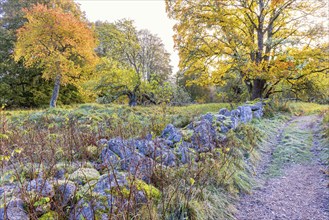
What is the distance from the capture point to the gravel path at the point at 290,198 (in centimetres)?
302

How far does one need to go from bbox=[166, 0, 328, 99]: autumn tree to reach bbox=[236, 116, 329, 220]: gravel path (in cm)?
599

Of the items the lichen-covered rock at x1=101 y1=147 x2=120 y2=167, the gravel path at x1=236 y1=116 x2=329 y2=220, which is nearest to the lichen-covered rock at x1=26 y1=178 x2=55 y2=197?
the lichen-covered rock at x1=101 y1=147 x2=120 y2=167

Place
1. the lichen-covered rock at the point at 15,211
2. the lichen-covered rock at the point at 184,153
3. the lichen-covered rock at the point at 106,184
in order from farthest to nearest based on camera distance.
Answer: the lichen-covered rock at the point at 184,153 < the lichen-covered rock at the point at 106,184 < the lichen-covered rock at the point at 15,211

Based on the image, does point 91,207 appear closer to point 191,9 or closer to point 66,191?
point 66,191

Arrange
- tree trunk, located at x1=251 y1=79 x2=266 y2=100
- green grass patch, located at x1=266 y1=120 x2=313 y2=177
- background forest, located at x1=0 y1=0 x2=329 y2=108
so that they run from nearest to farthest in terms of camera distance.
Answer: green grass patch, located at x1=266 y1=120 x2=313 y2=177, background forest, located at x1=0 y1=0 x2=329 y2=108, tree trunk, located at x1=251 y1=79 x2=266 y2=100

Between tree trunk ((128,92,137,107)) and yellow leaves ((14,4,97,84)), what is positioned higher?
yellow leaves ((14,4,97,84))

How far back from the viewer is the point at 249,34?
11.2 meters

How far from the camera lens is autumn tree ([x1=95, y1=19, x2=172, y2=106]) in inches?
487

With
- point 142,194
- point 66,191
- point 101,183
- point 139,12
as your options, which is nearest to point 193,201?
point 142,194

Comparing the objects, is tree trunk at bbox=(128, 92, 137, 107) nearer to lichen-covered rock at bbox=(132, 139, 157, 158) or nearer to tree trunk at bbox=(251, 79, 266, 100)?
tree trunk at bbox=(251, 79, 266, 100)

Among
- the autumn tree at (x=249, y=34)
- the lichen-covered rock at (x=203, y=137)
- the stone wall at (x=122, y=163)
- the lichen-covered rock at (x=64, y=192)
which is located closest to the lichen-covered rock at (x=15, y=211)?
→ the stone wall at (x=122, y=163)

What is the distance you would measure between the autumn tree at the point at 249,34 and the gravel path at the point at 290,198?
19.7 feet

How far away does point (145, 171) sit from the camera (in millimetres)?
2994

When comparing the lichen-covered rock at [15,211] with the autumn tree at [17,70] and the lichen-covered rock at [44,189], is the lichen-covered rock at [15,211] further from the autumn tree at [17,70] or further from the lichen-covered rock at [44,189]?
the autumn tree at [17,70]
